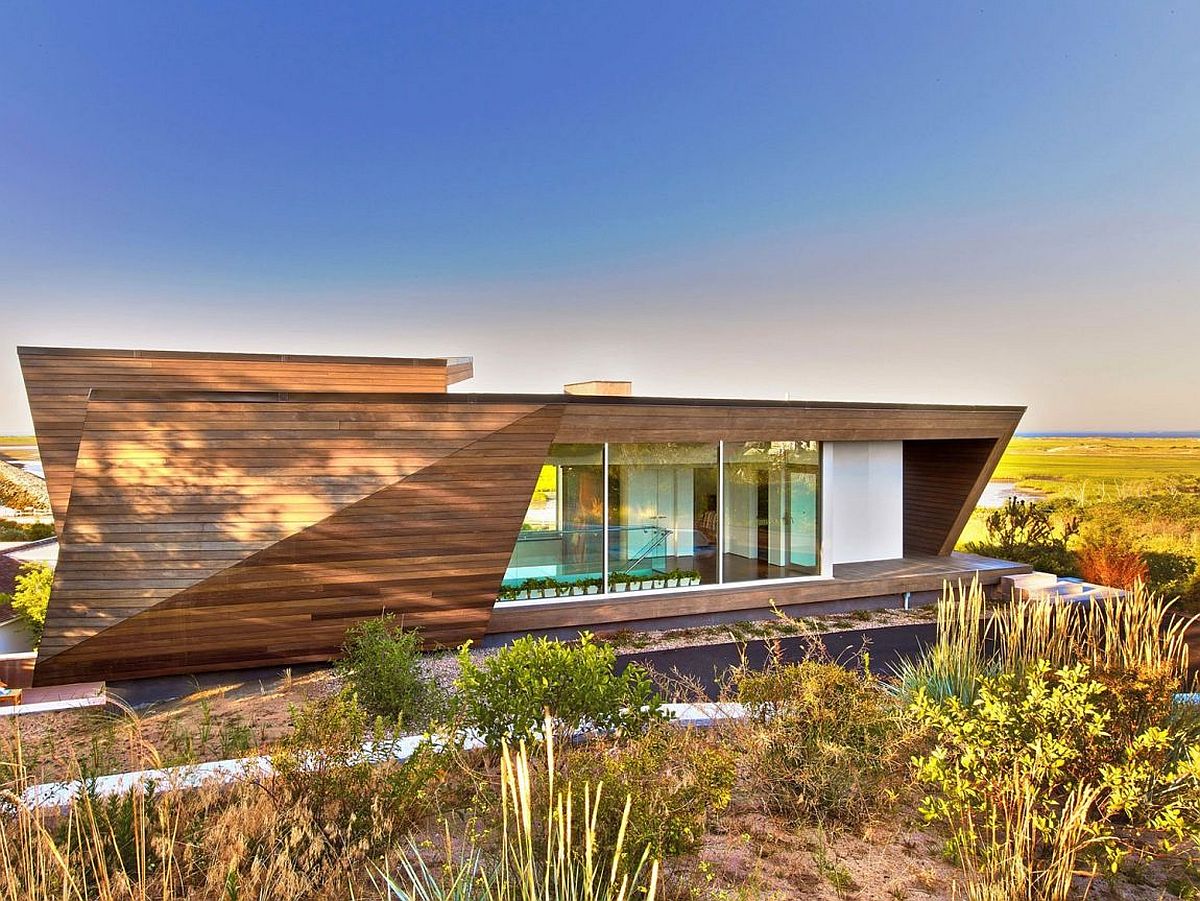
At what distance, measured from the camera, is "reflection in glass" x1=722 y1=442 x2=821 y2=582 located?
10.3 m

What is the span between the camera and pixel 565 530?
9250 millimetres

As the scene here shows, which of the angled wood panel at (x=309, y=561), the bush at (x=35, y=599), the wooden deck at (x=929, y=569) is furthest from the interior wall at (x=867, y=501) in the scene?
the bush at (x=35, y=599)

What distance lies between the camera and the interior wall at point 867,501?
11.6 metres

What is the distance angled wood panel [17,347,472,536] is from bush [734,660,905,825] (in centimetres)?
652

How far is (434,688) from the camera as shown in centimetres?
565

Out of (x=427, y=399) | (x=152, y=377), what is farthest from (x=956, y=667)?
(x=152, y=377)

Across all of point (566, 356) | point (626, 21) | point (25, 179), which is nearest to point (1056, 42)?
point (626, 21)

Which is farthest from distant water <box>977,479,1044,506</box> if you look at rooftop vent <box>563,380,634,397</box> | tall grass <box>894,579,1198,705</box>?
tall grass <box>894,579,1198,705</box>

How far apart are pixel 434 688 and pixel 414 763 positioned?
2.05 m

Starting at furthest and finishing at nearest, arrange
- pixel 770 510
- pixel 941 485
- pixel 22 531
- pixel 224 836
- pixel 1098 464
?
1. pixel 1098 464
2. pixel 22 531
3. pixel 941 485
4. pixel 770 510
5. pixel 224 836

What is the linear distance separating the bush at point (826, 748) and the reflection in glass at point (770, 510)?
19.8 feet

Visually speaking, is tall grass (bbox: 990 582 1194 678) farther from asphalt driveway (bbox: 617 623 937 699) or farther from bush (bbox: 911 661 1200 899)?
asphalt driveway (bbox: 617 623 937 699)

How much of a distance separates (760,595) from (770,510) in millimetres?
1510

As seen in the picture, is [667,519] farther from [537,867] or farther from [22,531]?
[22,531]
